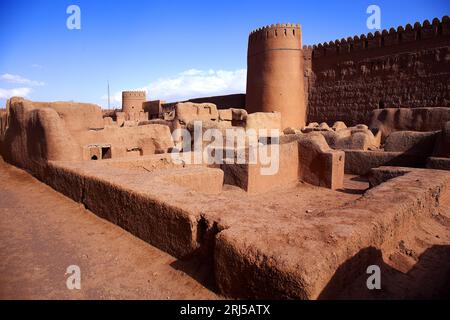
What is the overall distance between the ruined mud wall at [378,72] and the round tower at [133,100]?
47.1 ft

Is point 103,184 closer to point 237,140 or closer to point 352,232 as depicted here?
point 352,232

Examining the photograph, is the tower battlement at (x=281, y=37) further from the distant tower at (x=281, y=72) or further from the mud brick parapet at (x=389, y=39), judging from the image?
the mud brick parapet at (x=389, y=39)

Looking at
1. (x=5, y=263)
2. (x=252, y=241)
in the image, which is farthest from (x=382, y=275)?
(x=5, y=263)

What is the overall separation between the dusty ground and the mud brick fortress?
0.48ft

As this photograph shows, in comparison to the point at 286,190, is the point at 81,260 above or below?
above

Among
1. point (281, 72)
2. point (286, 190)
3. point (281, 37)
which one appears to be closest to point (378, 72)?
point (281, 72)

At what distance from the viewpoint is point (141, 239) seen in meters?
3.05

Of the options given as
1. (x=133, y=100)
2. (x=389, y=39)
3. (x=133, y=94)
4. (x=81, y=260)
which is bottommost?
(x=81, y=260)

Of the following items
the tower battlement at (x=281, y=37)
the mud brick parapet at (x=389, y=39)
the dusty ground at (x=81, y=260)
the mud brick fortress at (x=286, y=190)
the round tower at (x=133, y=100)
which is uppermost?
the tower battlement at (x=281, y=37)

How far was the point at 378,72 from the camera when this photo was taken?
54.3ft

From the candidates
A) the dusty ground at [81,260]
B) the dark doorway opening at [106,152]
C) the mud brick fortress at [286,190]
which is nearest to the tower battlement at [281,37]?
the mud brick fortress at [286,190]

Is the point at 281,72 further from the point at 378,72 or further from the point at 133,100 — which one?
the point at 133,100

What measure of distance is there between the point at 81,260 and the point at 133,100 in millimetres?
25788

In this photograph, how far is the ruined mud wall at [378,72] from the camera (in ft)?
47.8
